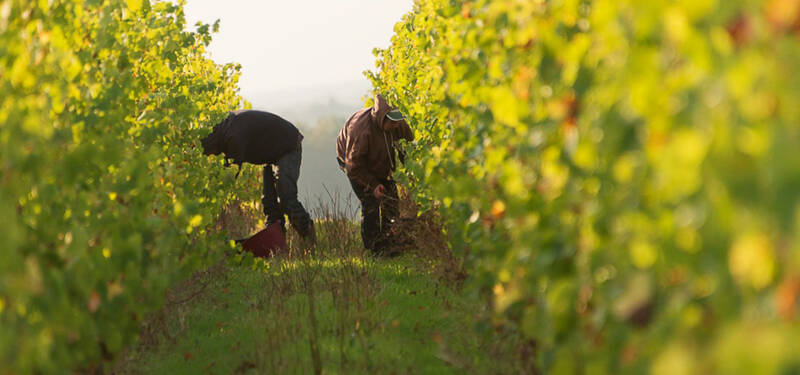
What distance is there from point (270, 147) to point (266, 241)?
162 cm

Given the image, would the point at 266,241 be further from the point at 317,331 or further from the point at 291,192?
the point at 317,331

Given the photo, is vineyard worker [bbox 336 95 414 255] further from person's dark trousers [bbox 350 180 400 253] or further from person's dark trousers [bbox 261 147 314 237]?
person's dark trousers [bbox 261 147 314 237]

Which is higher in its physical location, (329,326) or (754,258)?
(754,258)

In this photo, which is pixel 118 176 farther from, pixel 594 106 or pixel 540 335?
pixel 594 106

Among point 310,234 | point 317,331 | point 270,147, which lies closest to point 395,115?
point 270,147

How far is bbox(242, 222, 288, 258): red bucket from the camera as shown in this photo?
27.6 feet

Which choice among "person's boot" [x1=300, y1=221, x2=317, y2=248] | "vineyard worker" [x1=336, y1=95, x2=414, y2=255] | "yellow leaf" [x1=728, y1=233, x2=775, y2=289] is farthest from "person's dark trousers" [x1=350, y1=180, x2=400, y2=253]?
"yellow leaf" [x1=728, y1=233, x2=775, y2=289]

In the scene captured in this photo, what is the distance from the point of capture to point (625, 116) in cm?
171

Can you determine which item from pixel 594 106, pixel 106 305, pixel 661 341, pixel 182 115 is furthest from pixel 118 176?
pixel 182 115

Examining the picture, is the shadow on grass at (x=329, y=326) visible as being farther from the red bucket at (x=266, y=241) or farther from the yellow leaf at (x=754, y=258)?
the yellow leaf at (x=754, y=258)

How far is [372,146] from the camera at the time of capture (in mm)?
9070

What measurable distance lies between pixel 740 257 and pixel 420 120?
21.6 ft

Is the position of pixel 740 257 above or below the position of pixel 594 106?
below

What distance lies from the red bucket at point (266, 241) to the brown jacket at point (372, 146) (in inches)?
46.7
